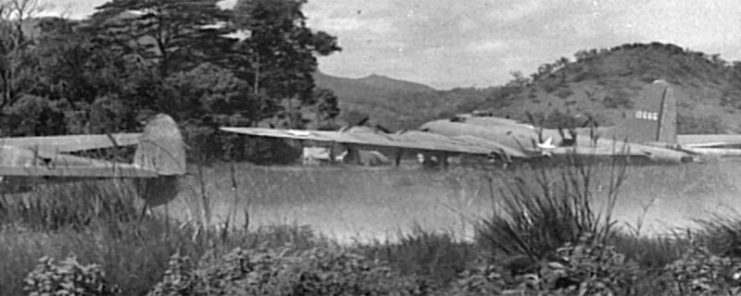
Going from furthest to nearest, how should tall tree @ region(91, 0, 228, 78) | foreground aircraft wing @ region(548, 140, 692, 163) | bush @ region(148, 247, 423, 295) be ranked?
tall tree @ region(91, 0, 228, 78) → foreground aircraft wing @ region(548, 140, 692, 163) → bush @ region(148, 247, 423, 295)

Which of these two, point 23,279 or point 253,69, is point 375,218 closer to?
point 253,69

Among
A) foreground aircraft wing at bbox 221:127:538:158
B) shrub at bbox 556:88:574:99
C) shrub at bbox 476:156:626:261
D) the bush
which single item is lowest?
the bush

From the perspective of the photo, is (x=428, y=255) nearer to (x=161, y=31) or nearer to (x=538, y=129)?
(x=538, y=129)

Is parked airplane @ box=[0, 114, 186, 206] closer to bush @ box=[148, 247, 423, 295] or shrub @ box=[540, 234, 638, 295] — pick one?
bush @ box=[148, 247, 423, 295]

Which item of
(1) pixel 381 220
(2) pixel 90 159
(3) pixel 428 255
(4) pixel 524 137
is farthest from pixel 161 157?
(4) pixel 524 137

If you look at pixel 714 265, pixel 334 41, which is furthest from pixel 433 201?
pixel 714 265

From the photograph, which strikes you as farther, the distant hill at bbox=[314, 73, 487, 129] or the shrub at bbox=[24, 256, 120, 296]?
the distant hill at bbox=[314, 73, 487, 129]

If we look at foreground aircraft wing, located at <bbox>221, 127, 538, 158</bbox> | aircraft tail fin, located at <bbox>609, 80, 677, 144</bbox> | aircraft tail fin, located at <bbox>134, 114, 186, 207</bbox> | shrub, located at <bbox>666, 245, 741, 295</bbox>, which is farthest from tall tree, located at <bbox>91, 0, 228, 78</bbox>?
shrub, located at <bbox>666, 245, 741, 295</bbox>
